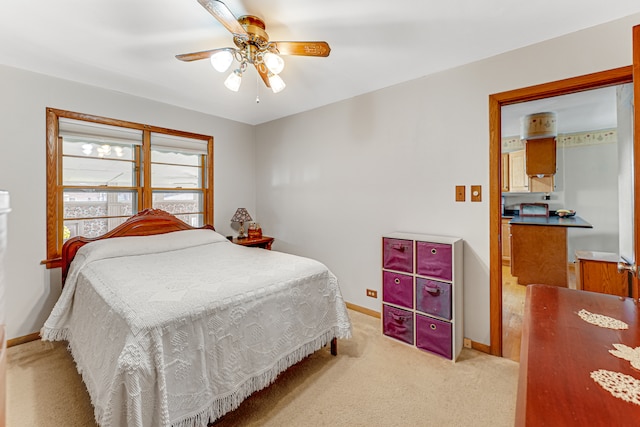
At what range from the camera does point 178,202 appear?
3.50 m

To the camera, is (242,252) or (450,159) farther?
(242,252)

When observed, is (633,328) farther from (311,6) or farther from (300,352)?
(311,6)

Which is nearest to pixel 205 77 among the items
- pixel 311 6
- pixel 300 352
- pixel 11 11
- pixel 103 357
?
pixel 11 11

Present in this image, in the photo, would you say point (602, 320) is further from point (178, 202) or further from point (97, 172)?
point (97, 172)

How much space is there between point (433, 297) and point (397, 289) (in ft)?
1.02

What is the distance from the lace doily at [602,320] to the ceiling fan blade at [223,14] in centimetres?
195

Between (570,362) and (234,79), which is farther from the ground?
(234,79)

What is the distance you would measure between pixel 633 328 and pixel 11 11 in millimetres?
3327

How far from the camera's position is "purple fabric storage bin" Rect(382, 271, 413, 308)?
2359 millimetres

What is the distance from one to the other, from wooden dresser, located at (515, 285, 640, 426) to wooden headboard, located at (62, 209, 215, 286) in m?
3.29

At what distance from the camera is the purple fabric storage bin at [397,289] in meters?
2.36

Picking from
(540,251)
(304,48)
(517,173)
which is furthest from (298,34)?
(517,173)

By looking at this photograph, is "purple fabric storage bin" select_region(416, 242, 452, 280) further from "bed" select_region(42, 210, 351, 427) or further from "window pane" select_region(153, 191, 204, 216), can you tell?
"window pane" select_region(153, 191, 204, 216)

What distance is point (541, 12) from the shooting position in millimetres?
1681
